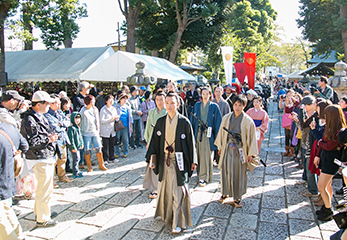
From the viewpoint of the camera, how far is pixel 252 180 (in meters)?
5.34

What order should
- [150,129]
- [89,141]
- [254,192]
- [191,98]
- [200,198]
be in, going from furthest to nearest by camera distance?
[191,98] < [89,141] < [150,129] < [254,192] < [200,198]

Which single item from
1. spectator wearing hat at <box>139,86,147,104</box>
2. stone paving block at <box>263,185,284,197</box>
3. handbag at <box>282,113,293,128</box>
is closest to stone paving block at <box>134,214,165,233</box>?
stone paving block at <box>263,185,284,197</box>

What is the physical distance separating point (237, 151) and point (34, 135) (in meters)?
2.88

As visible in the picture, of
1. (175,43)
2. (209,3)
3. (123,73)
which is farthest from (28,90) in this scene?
(209,3)

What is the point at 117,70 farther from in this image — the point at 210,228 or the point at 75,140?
the point at 210,228

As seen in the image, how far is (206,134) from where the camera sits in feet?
17.1

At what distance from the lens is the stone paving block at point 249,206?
13.2 feet

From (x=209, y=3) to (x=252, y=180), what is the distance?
693 inches

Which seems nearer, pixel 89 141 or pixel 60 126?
pixel 60 126

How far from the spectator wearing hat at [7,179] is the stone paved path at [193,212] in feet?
1.75

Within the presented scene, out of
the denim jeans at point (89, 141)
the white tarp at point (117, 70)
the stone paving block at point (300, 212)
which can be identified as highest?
the white tarp at point (117, 70)

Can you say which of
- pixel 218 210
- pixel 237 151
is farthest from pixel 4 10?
pixel 218 210

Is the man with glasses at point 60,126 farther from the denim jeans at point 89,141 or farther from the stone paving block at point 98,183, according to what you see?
the denim jeans at point 89,141

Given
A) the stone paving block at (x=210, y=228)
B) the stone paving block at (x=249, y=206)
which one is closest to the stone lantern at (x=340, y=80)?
the stone paving block at (x=249, y=206)
